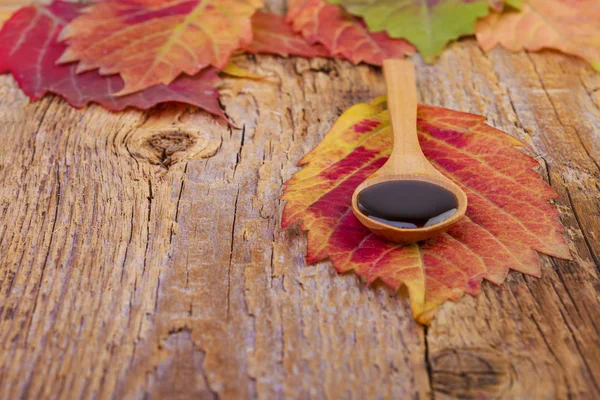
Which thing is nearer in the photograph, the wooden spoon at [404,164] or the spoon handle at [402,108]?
the wooden spoon at [404,164]

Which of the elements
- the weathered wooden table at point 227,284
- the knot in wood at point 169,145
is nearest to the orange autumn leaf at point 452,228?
the weathered wooden table at point 227,284

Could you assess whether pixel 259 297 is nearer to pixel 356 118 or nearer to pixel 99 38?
pixel 356 118

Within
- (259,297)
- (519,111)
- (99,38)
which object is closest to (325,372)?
(259,297)

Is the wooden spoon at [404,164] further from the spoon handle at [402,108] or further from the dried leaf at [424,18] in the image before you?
the dried leaf at [424,18]

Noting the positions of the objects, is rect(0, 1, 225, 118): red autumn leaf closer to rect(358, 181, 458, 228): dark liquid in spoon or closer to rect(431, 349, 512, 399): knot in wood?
rect(358, 181, 458, 228): dark liquid in spoon

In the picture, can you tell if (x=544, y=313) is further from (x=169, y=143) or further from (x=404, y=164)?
(x=169, y=143)

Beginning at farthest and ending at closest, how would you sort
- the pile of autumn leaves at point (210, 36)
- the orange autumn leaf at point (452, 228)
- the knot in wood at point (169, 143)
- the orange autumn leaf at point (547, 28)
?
the orange autumn leaf at point (547, 28)
the pile of autumn leaves at point (210, 36)
the knot in wood at point (169, 143)
the orange autumn leaf at point (452, 228)

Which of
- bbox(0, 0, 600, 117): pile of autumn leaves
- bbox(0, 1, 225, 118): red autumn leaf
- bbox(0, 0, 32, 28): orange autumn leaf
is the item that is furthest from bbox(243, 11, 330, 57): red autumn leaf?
bbox(0, 0, 32, 28): orange autumn leaf

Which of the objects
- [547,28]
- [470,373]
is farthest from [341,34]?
[470,373]

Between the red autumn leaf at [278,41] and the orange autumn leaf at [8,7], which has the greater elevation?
the orange autumn leaf at [8,7]
